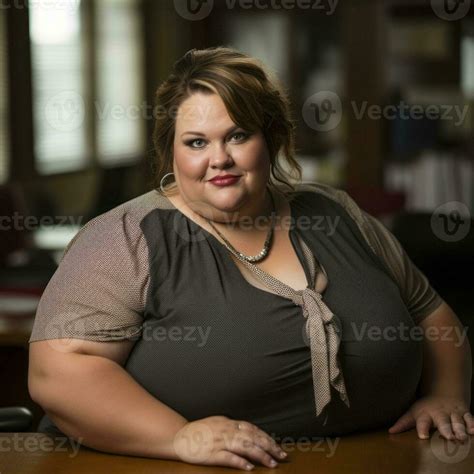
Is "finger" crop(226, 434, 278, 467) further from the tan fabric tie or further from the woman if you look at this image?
the tan fabric tie

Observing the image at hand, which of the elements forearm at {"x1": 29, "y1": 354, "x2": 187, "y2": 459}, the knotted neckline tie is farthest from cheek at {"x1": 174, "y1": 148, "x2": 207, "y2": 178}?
forearm at {"x1": 29, "y1": 354, "x2": 187, "y2": 459}

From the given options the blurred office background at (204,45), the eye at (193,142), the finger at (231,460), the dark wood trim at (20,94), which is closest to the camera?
the finger at (231,460)

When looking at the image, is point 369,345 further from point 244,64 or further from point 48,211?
point 48,211

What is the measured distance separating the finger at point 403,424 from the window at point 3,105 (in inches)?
197

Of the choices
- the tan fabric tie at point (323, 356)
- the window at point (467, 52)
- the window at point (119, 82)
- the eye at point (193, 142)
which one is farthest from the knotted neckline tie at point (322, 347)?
the window at point (119, 82)

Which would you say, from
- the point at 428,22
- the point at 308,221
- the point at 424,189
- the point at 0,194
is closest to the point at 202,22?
the point at 428,22

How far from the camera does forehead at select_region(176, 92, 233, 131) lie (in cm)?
209

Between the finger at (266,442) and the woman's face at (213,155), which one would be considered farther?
the woman's face at (213,155)

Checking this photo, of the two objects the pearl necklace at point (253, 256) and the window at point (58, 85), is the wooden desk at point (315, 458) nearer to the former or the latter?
the pearl necklace at point (253, 256)

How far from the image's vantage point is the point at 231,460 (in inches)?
74.0

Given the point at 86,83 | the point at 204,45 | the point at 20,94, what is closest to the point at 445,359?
the point at 20,94

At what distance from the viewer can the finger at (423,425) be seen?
7.00 feet

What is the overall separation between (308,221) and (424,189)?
416 cm

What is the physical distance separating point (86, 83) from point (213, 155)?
6.48 meters
